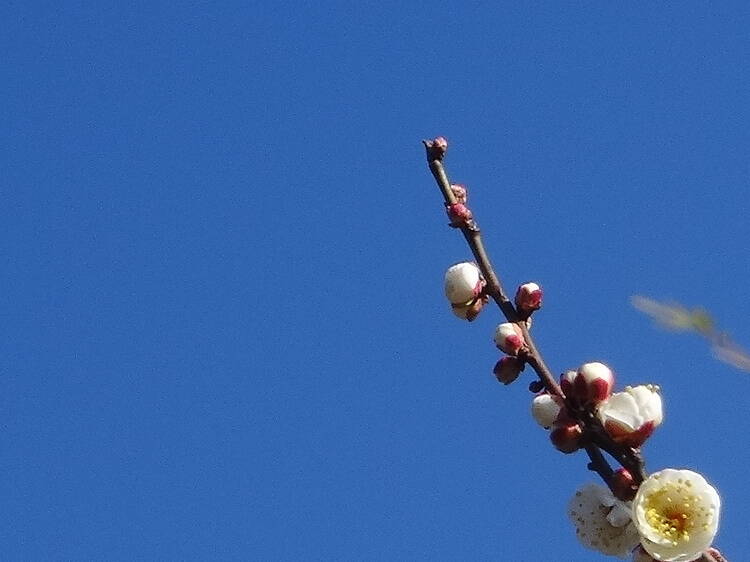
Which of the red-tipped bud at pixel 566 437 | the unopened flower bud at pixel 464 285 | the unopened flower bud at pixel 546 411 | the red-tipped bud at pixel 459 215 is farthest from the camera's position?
the unopened flower bud at pixel 464 285

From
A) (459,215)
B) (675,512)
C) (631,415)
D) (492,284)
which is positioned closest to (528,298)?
(492,284)

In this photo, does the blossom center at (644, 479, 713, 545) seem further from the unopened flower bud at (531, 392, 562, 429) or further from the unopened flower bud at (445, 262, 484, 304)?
the unopened flower bud at (445, 262, 484, 304)

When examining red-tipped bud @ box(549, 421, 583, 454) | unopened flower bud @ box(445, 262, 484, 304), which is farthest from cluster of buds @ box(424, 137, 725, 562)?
unopened flower bud @ box(445, 262, 484, 304)

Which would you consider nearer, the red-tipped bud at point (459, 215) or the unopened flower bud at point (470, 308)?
the red-tipped bud at point (459, 215)

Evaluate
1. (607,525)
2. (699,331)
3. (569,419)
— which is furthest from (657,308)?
(607,525)

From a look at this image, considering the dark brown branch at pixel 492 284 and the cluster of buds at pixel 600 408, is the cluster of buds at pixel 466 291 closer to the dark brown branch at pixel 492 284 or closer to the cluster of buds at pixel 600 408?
the dark brown branch at pixel 492 284

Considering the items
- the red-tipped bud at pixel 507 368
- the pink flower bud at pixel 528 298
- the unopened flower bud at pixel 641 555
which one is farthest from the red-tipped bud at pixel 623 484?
the pink flower bud at pixel 528 298

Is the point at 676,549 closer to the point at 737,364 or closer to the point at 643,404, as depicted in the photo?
the point at 643,404
